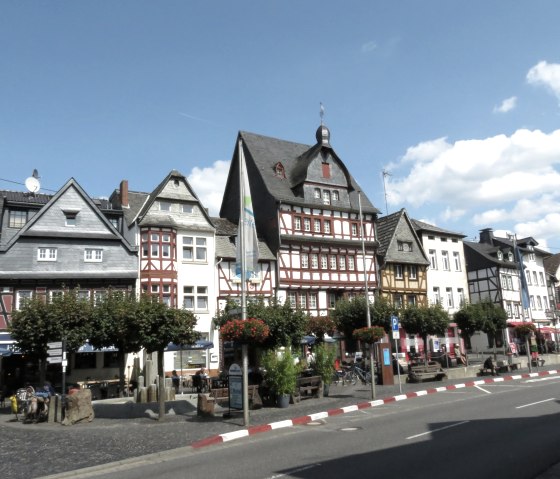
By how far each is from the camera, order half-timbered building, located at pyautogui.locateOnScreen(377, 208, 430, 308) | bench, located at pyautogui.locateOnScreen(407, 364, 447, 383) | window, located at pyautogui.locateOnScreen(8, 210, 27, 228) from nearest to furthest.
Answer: bench, located at pyautogui.locateOnScreen(407, 364, 447, 383), window, located at pyautogui.locateOnScreen(8, 210, 27, 228), half-timbered building, located at pyautogui.locateOnScreen(377, 208, 430, 308)

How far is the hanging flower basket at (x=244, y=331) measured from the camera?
16.3 m

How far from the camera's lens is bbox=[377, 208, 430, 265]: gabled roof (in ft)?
150

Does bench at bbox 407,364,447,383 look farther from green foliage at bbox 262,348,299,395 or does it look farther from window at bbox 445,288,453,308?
window at bbox 445,288,453,308

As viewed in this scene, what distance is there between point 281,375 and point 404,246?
30106 mm

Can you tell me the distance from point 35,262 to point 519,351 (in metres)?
41.6

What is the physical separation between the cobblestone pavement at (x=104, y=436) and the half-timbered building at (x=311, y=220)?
19963 mm

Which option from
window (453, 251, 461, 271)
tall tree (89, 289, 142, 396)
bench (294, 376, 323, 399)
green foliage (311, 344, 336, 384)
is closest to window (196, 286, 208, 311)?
tall tree (89, 289, 142, 396)

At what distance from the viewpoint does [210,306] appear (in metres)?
36.7

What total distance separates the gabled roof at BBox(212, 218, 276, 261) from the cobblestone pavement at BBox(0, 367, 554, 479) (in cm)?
1843

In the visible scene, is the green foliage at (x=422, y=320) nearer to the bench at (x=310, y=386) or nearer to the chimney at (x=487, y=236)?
the bench at (x=310, y=386)

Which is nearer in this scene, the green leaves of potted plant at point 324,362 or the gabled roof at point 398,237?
the green leaves of potted plant at point 324,362

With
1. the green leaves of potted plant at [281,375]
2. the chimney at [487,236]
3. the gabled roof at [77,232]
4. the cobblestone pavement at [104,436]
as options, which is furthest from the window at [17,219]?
the chimney at [487,236]

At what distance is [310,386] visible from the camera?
22.0 meters

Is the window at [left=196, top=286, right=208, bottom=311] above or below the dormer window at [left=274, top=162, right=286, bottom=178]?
below
